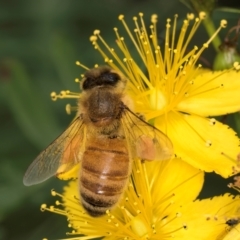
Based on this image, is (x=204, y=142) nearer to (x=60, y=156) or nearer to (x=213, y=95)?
(x=213, y=95)

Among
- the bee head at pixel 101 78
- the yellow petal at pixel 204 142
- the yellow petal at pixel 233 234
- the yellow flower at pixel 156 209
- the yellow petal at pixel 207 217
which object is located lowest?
the yellow petal at pixel 233 234

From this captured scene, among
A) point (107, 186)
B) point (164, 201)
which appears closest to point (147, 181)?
point (164, 201)

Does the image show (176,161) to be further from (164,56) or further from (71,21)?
(71,21)

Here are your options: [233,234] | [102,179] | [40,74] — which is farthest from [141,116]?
[40,74]

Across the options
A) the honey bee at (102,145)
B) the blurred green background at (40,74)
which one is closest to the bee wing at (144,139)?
the honey bee at (102,145)

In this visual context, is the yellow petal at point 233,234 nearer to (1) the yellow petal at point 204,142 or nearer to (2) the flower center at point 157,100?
(1) the yellow petal at point 204,142

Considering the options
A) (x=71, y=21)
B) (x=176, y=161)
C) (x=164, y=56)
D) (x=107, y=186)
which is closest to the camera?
(x=107, y=186)

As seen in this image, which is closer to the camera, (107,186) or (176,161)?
(107,186)
